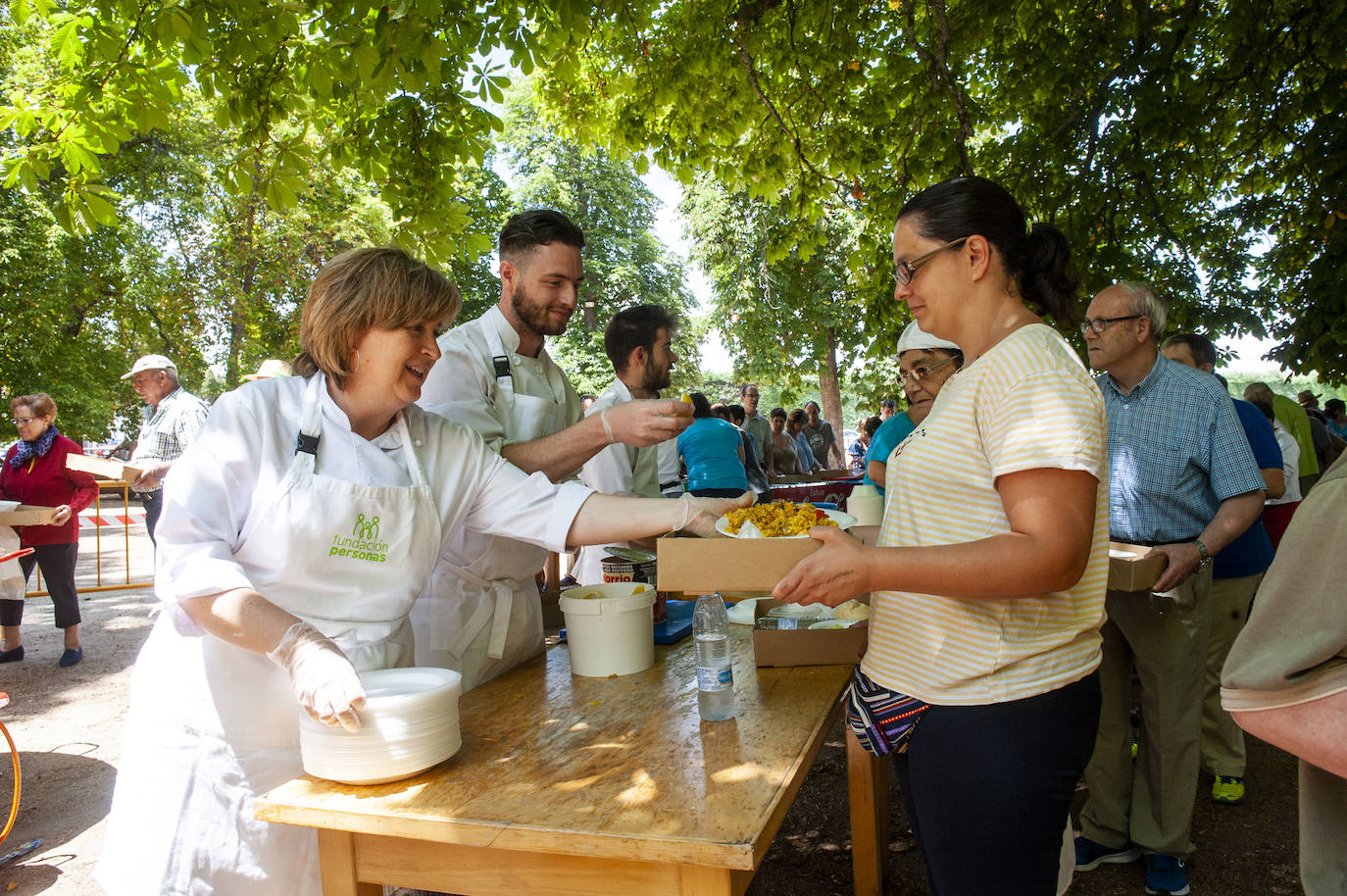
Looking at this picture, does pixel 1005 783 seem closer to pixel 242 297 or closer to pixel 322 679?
pixel 322 679

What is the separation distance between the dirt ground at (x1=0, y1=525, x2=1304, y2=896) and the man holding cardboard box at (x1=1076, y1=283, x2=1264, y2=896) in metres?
0.28

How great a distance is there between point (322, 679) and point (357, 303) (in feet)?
3.06

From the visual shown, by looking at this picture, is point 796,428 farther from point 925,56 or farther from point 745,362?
point 925,56

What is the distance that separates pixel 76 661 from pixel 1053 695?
26.0 ft

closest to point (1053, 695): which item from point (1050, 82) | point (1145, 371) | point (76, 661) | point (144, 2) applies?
point (1145, 371)

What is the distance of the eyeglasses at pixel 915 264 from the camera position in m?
1.72

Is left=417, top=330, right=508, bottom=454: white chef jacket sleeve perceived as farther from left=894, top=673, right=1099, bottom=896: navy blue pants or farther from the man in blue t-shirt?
the man in blue t-shirt

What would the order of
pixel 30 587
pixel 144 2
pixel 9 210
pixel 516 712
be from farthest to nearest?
pixel 9 210 → pixel 30 587 → pixel 144 2 → pixel 516 712

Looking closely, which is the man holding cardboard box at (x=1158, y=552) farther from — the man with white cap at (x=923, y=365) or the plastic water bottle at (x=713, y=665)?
the plastic water bottle at (x=713, y=665)

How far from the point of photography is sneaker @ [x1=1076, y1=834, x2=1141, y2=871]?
338cm

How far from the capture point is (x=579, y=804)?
1.59m

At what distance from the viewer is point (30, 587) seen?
1080 cm

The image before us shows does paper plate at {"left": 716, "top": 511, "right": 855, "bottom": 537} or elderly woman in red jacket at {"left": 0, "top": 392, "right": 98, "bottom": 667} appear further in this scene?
elderly woman in red jacket at {"left": 0, "top": 392, "right": 98, "bottom": 667}

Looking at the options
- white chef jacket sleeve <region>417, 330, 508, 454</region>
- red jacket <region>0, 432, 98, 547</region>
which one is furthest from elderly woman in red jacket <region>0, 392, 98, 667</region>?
white chef jacket sleeve <region>417, 330, 508, 454</region>
